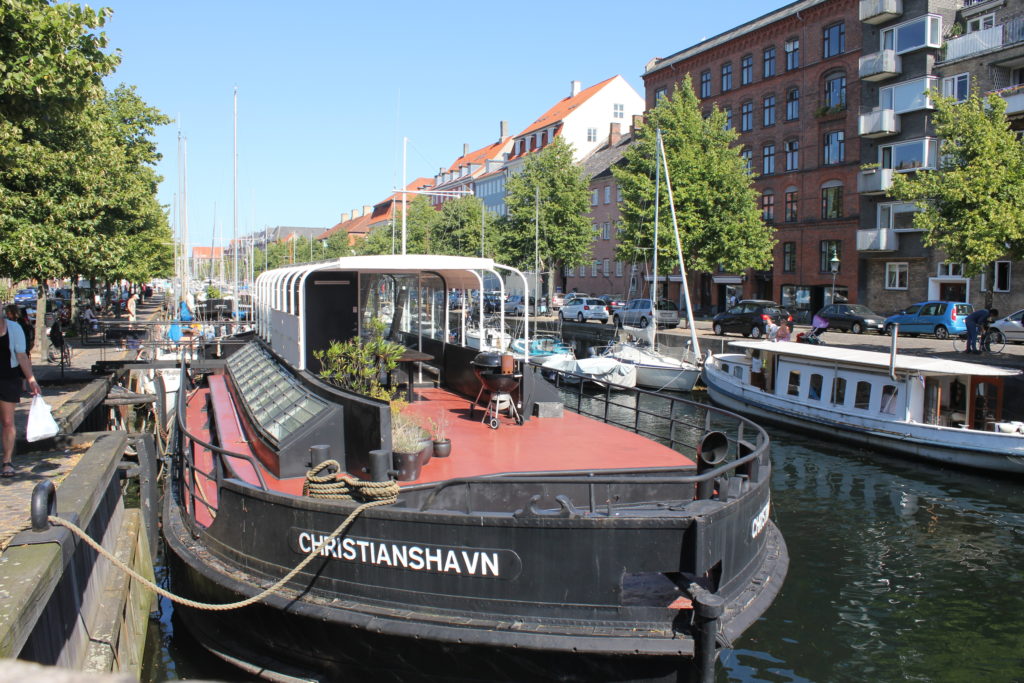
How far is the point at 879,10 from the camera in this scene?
41969mm

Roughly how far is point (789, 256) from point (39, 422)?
46371 millimetres

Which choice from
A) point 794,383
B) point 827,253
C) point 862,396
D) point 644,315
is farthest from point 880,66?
point 862,396

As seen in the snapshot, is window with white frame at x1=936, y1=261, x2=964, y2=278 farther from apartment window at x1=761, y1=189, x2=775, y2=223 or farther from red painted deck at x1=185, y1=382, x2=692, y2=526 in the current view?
red painted deck at x1=185, y1=382, x2=692, y2=526

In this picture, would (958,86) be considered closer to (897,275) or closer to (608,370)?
(897,275)

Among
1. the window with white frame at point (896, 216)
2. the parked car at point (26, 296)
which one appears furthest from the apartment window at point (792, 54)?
the parked car at point (26, 296)

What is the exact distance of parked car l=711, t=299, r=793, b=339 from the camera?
121ft

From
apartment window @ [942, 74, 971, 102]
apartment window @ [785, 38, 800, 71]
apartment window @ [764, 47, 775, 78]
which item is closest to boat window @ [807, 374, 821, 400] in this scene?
apartment window @ [942, 74, 971, 102]

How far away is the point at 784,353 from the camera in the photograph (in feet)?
Answer: 79.3

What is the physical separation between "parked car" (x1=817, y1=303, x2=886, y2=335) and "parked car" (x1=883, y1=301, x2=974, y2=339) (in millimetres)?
788

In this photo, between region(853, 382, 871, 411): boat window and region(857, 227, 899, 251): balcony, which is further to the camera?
region(857, 227, 899, 251): balcony

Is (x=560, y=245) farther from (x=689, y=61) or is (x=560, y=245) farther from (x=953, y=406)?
(x=953, y=406)

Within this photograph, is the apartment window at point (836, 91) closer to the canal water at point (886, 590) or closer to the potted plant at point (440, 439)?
the canal water at point (886, 590)

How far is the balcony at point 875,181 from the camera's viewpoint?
41812 millimetres

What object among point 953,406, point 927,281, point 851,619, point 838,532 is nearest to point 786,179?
point 927,281
